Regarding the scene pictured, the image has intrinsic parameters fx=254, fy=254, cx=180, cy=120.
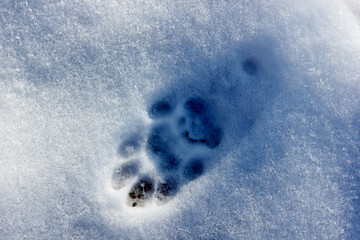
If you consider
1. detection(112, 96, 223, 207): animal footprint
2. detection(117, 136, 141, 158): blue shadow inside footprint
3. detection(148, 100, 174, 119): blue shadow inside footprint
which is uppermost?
detection(148, 100, 174, 119): blue shadow inside footprint

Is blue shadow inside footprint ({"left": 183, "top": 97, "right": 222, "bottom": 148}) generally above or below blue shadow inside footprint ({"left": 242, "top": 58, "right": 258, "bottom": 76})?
below

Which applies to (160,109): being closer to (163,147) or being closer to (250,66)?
(163,147)

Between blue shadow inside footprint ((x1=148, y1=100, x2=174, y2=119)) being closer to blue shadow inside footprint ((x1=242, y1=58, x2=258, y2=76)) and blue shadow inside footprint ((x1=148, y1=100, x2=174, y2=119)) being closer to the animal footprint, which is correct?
the animal footprint

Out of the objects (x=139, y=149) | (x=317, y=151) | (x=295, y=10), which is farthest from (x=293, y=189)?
(x=295, y=10)

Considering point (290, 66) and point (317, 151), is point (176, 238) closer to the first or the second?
point (317, 151)

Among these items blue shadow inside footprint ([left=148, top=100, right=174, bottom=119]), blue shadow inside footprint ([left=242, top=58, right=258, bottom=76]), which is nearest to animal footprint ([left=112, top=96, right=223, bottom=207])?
blue shadow inside footprint ([left=148, top=100, right=174, bottom=119])

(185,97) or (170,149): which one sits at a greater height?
(185,97)

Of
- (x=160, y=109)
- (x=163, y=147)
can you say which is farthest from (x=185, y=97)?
(x=163, y=147)

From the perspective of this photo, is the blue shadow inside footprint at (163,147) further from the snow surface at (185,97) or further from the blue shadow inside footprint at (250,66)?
the blue shadow inside footprint at (250,66)
